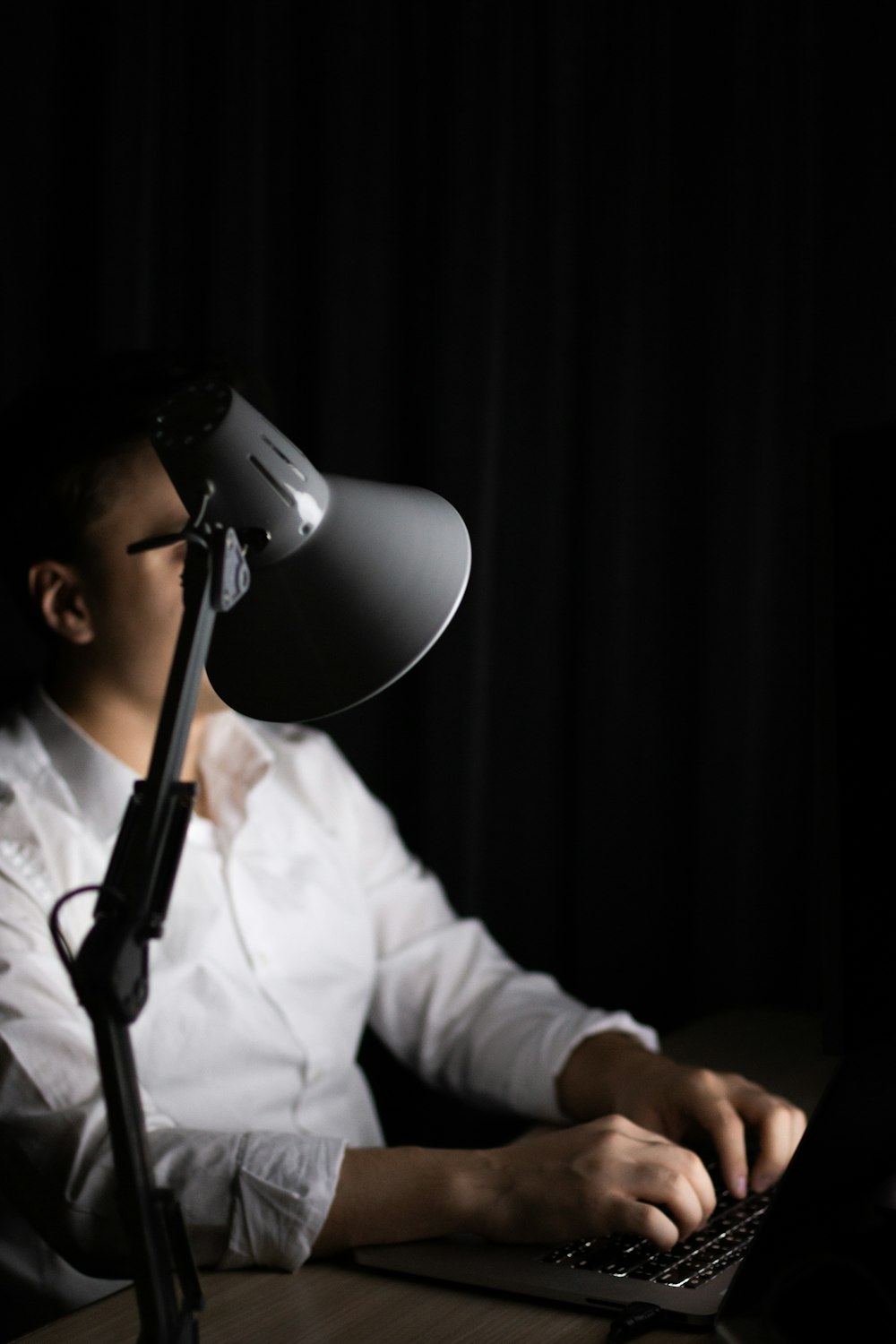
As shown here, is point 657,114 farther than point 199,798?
Yes

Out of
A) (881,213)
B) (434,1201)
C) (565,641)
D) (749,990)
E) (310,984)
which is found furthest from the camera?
(565,641)

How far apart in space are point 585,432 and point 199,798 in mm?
774

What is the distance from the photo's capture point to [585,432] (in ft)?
5.72

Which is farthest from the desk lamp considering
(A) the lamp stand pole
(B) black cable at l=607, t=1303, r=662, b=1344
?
(B) black cable at l=607, t=1303, r=662, b=1344

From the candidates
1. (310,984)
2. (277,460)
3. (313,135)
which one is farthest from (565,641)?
(277,460)

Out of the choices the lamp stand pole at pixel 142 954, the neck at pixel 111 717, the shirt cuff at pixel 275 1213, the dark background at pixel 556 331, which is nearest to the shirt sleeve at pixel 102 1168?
the shirt cuff at pixel 275 1213

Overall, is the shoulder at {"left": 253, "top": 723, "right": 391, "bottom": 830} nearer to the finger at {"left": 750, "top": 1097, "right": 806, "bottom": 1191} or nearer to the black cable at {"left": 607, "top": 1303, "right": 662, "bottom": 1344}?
the finger at {"left": 750, "top": 1097, "right": 806, "bottom": 1191}

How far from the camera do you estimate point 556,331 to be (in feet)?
5.63

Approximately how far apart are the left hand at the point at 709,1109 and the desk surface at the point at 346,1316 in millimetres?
245

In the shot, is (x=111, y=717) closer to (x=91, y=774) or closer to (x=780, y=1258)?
(x=91, y=774)

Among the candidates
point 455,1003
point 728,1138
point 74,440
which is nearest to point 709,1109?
point 728,1138

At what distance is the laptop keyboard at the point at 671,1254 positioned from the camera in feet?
2.61

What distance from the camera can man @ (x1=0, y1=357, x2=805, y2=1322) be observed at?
855 mm

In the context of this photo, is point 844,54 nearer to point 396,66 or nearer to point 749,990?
point 396,66
